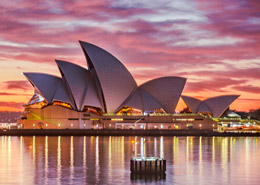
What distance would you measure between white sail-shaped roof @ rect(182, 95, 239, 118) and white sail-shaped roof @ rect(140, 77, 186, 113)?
1050 centimetres

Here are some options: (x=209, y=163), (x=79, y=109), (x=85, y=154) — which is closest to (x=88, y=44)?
(x=79, y=109)

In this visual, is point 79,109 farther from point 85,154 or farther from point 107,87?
point 85,154

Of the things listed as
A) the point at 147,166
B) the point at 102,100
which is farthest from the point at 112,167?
the point at 102,100

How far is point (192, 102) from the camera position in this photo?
10644 centimetres

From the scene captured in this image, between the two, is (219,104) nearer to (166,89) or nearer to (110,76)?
(166,89)

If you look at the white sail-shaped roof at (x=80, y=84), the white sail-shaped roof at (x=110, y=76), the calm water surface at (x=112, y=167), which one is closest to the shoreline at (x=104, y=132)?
the white sail-shaped roof at (x=80, y=84)

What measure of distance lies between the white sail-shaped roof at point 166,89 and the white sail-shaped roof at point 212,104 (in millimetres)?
10499

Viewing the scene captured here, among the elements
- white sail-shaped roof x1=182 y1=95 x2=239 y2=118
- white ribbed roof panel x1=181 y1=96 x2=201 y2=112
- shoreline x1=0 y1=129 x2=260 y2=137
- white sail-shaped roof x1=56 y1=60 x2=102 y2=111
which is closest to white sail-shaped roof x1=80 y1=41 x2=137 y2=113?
white sail-shaped roof x1=56 y1=60 x2=102 y2=111

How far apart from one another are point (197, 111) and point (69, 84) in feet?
103

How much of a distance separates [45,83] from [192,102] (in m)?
33.9

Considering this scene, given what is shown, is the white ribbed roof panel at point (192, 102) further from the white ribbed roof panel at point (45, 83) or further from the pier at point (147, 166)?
the pier at point (147, 166)

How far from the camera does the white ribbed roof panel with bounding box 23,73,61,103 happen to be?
8769 cm

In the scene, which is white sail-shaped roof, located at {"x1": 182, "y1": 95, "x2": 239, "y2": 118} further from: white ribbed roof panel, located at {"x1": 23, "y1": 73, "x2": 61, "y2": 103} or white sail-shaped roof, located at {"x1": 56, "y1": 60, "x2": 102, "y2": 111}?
white ribbed roof panel, located at {"x1": 23, "y1": 73, "x2": 61, "y2": 103}

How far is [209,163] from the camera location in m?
41.3
